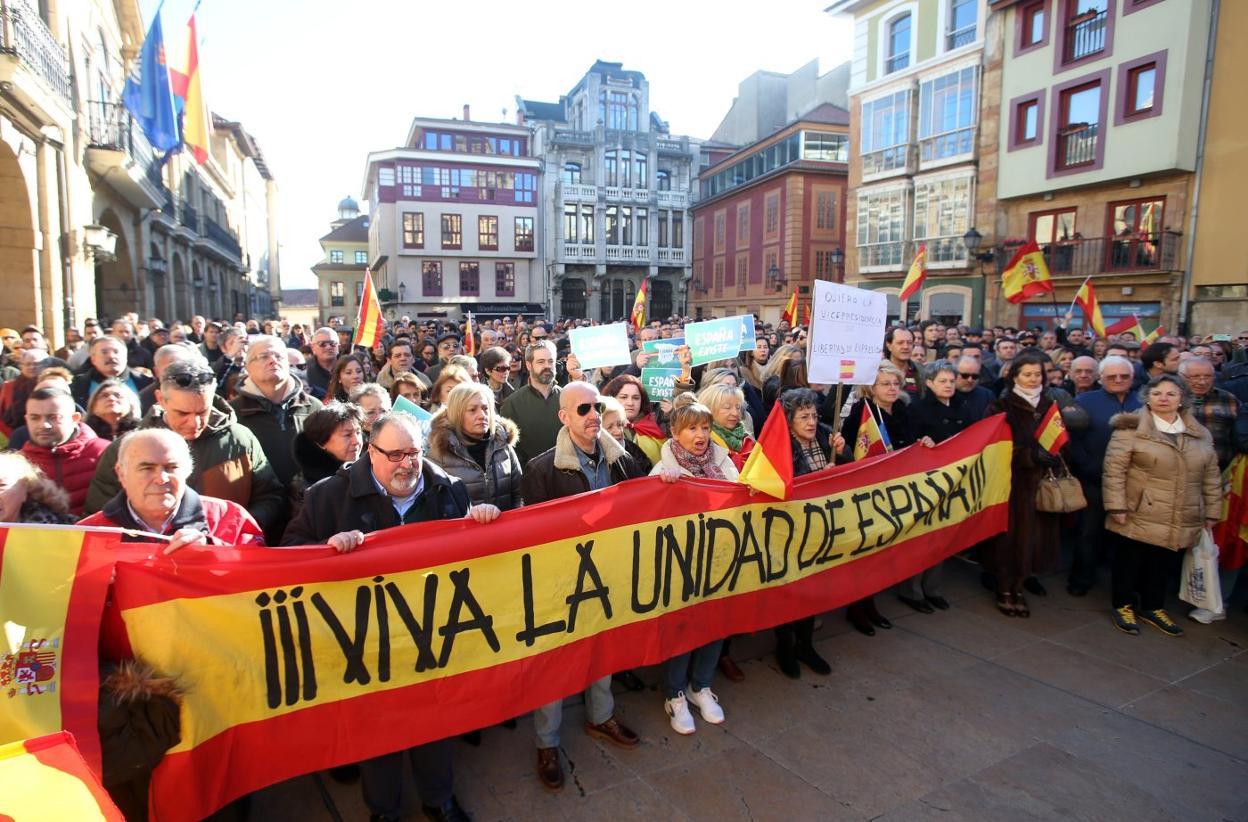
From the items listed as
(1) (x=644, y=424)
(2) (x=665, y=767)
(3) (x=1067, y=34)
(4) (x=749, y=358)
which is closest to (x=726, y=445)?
(1) (x=644, y=424)

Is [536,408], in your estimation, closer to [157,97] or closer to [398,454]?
[398,454]

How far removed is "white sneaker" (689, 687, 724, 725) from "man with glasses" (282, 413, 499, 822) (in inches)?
55.4

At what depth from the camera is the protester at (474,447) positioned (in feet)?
13.0

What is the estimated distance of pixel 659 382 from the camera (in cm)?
682

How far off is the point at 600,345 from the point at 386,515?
13.3 feet

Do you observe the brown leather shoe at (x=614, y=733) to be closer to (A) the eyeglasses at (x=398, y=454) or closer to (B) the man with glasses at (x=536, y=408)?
(A) the eyeglasses at (x=398, y=454)

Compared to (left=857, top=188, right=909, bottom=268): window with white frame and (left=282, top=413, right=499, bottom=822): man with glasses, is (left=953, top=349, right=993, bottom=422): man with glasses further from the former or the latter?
(left=857, top=188, right=909, bottom=268): window with white frame

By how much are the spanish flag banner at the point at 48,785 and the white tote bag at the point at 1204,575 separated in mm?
6300

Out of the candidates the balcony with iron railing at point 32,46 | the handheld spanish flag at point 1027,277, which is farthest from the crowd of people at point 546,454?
the handheld spanish flag at point 1027,277

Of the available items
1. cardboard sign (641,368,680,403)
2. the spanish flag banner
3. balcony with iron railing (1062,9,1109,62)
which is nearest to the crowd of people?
cardboard sign (641,368,680,403)

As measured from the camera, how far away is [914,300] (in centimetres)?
2541

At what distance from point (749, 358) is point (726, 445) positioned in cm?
436

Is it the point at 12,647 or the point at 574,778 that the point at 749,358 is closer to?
the point at 574,778

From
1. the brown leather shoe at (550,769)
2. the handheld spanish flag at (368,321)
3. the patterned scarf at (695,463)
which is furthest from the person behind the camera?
the handheld spanish flag at (368,321)
